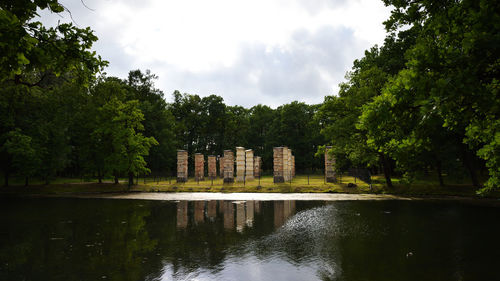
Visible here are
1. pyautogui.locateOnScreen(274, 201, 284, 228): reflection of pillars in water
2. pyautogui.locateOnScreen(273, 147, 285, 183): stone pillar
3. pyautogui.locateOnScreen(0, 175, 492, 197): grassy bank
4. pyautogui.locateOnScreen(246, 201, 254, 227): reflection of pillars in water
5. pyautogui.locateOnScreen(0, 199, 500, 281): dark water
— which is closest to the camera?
pyautogui.locateOnScreen(0, 199, 500, 281): dark water

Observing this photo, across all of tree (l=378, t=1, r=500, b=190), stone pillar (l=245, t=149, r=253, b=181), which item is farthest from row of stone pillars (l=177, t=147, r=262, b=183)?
tree (l=378, t=1, r=500, b=190)

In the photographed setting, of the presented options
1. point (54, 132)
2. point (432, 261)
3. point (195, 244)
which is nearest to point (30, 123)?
point (54, 132)

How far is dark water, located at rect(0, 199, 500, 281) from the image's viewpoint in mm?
6695

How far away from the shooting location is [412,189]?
23734 millimetres

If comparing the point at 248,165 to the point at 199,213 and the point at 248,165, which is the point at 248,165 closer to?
the point at 248,165

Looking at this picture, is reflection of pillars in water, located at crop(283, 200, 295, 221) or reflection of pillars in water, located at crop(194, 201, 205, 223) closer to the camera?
reflection of pillars in water, located at crop(194, 201, 205, 223)

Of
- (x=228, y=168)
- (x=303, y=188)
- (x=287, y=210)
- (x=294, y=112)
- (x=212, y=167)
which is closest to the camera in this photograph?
(x=287, y=210)

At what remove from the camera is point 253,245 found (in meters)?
9.00

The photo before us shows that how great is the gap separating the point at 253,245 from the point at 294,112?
5263cm

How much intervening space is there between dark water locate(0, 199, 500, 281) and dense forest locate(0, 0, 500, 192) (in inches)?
114

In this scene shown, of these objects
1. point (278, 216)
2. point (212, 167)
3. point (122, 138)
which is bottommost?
point (278, 216)

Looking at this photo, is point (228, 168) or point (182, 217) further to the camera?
point (228, 168)

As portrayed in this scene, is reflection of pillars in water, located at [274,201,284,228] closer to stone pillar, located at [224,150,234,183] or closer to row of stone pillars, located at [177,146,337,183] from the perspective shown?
row of stone pillars, located at [177,146,337,183]

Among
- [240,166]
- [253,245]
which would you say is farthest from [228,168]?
[253,245]
